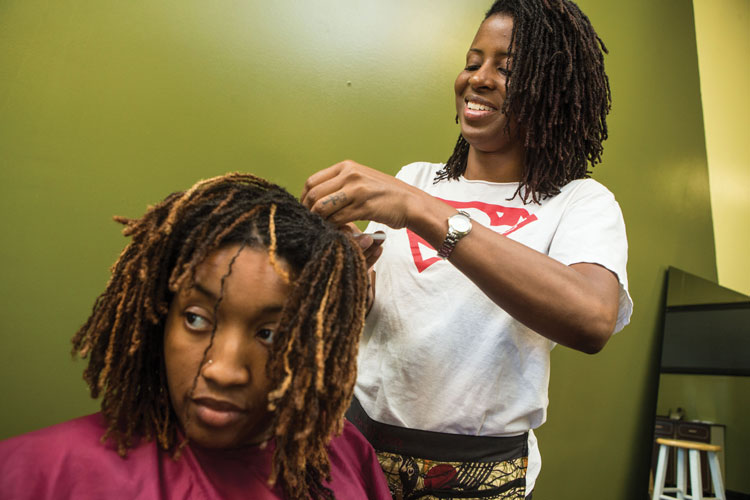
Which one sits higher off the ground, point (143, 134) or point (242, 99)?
point (242, 99)

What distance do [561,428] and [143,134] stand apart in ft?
5.77

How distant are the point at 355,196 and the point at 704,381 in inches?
97.6

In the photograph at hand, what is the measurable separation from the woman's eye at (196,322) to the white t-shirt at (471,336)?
424mm

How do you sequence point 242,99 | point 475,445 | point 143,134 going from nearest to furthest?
1. point 475,445
2. point 143,134
3. point 242,99

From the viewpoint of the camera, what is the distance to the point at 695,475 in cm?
251

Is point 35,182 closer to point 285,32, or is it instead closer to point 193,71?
point 193,71

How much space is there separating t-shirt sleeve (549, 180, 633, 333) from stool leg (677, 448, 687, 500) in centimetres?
185

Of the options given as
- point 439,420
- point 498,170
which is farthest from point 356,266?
point 498,170

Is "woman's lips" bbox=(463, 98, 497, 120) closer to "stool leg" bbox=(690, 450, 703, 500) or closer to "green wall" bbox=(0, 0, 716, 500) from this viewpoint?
"green wall" bbox=(0, 0, 716, 500)

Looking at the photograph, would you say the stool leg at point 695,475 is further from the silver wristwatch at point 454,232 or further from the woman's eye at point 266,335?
the woman's eye at point 266,335

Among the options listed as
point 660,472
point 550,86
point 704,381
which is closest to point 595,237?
point 550,86

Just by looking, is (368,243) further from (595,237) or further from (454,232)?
(595,237)

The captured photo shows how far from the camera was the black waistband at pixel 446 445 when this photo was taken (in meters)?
0.98

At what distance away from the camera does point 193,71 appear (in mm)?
1360
